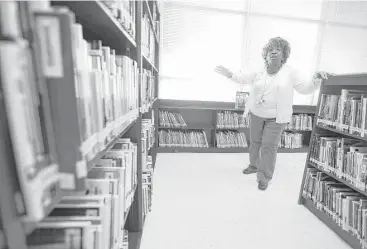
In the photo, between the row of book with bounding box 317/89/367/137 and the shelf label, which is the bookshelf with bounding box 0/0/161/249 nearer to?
the shelf label

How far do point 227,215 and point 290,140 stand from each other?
255 centimetres

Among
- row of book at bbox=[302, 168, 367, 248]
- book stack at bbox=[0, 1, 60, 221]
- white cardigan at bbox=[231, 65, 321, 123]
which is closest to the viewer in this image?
book stack at bbox=[0, 1, 60, 221]

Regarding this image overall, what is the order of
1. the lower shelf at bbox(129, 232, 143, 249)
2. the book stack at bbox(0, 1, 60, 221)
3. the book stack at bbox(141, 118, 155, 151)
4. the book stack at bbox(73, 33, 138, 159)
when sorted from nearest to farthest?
the book stack at bbox(0, 1, 60, 221)
the book stack at bbox(73, 33, 138, 159)
the lower shelf at bbox(129, 232, 143, 249)
the book stack at bbox(141, 118, 155, 151)

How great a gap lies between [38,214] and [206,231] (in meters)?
1.48

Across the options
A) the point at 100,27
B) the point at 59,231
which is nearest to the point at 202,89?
the point at 100,27

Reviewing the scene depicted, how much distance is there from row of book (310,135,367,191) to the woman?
38 cm

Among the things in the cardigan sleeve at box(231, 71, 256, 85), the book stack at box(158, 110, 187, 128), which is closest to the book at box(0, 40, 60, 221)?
the cardigan sleeve at box(231, 71, 256, 85)

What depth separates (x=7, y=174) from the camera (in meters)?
0.31

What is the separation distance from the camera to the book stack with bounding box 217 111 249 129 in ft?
11.8

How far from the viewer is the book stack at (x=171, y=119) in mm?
3461

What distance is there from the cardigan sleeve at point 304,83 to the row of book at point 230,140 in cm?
159

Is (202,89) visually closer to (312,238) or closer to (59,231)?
(312,238)

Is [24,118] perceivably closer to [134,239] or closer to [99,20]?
[99,20]

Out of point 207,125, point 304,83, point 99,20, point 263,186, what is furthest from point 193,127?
point 99,20
